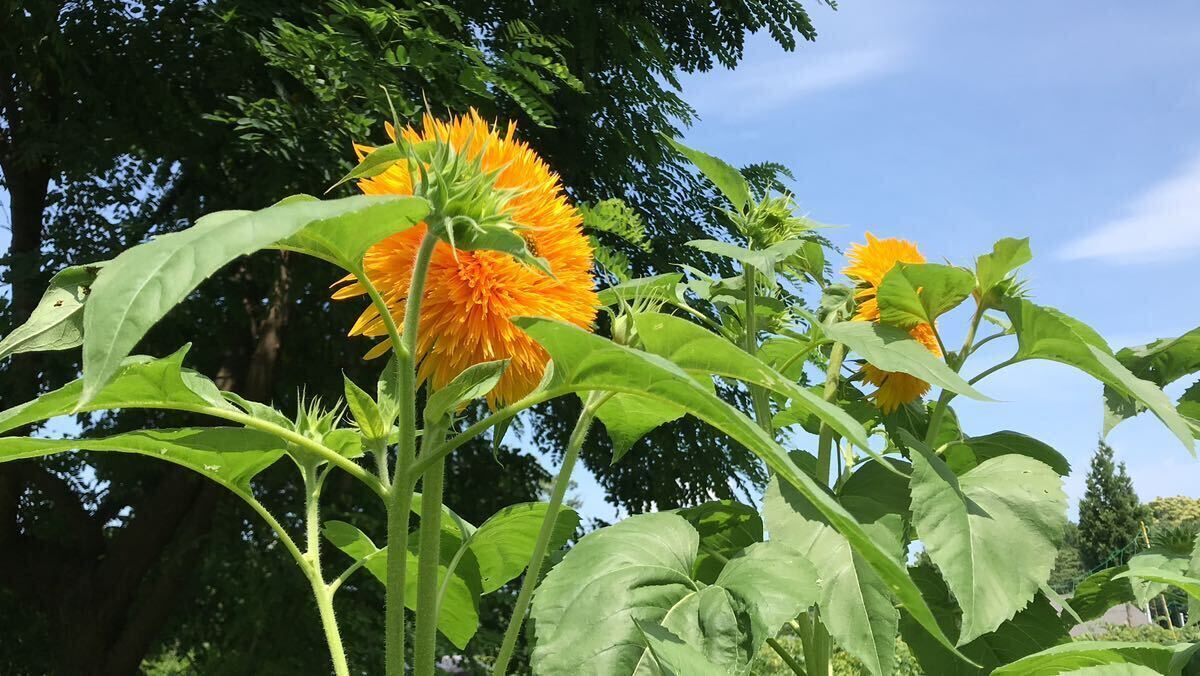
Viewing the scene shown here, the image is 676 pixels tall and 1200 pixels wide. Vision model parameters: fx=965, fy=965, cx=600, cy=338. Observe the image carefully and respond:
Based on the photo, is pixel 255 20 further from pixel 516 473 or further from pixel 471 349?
pixel 471 349

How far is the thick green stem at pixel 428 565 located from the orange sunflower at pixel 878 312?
519 millimetres

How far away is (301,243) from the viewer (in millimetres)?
521

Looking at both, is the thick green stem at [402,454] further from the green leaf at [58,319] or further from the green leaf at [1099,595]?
the green leaf at [1099,595]

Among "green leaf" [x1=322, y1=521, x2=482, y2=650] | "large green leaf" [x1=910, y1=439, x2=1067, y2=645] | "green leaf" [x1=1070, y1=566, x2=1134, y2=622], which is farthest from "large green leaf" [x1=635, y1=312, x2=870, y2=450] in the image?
"green leaf" [x1=1070, y1=566, x2=1134, y2=622]

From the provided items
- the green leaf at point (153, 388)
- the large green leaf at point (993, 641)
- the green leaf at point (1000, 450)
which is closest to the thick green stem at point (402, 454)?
the green leaf at point (153, 388)

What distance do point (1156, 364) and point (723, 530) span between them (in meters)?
0.51

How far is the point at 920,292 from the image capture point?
879 millimetres

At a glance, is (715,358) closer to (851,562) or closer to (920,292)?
(851,562)

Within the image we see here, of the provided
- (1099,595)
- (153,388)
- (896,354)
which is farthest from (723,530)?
(153,388)

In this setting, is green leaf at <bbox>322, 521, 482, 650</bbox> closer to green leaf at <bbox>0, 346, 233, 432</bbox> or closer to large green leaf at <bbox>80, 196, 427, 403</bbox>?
green leaf at <bbox>0, 346, 233, 432</bbox>

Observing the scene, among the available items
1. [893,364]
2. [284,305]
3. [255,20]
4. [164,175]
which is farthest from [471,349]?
[164,175]

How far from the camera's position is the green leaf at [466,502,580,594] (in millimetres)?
798

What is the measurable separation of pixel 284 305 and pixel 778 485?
3.90 meters

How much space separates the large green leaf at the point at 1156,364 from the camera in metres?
0.99
